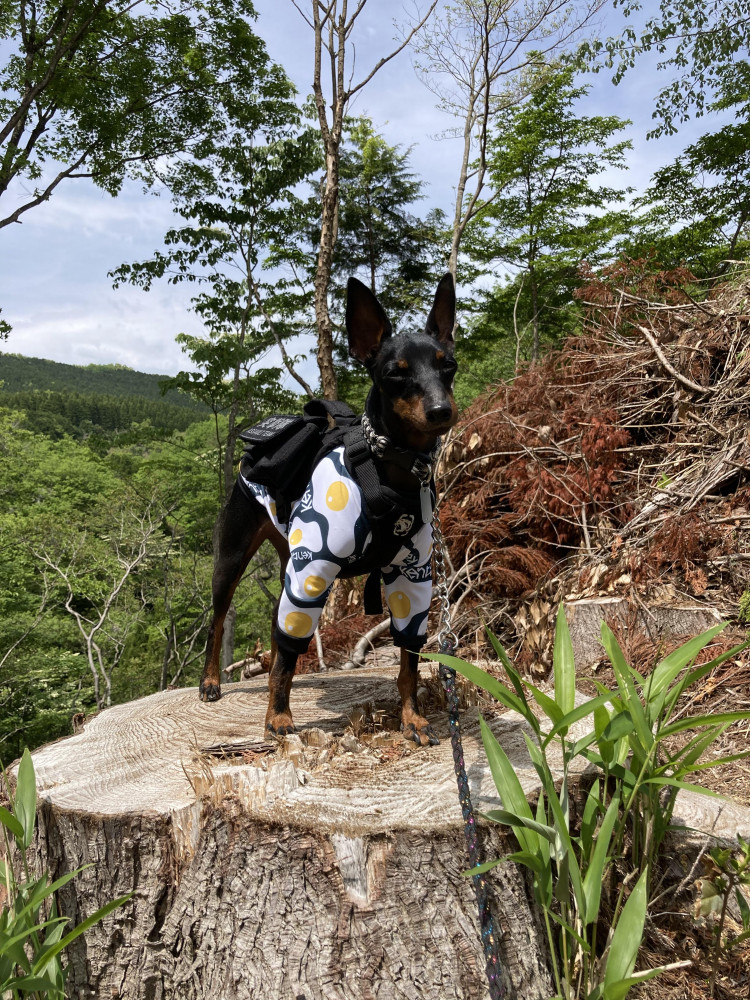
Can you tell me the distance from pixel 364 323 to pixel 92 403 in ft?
237

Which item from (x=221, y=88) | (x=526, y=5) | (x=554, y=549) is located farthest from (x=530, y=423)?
(x=221, y=88)

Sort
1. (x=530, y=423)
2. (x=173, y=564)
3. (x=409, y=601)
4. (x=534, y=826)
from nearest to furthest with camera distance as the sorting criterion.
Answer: (x=534, y=826) < (x=409, y=601) < (x=530, y=423) < (x=173, y=564)

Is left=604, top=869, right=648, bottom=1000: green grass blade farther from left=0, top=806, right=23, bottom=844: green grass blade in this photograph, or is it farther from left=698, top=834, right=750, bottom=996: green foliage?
left=0, top=806, right=23, bottom=844: green grass blade

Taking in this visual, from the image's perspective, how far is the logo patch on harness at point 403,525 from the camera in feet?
8.08

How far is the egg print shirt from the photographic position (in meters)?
2.41

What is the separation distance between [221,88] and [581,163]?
1041 centimetres

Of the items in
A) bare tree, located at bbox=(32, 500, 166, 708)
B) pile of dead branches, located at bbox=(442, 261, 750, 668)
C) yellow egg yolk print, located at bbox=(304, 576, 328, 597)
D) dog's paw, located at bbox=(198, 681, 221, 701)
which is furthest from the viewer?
bare tree, located at bbox=(32, 500, 166, 708)

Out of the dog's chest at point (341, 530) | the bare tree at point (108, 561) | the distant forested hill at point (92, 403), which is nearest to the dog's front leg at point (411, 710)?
the dog's chest at point (341, 530)

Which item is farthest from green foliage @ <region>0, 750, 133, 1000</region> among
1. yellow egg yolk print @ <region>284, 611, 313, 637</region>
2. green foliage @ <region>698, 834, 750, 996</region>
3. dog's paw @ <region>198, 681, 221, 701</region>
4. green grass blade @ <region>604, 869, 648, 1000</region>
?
green foliage @ <region>698, 834, 750, 996</region>

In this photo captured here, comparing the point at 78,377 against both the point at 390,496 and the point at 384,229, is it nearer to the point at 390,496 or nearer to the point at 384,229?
the point at 384,229

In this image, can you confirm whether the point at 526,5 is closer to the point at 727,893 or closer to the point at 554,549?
the point at 554,549

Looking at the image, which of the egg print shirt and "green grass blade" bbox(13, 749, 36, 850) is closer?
"green grass blade" bbox(13, 749, 36, 850)

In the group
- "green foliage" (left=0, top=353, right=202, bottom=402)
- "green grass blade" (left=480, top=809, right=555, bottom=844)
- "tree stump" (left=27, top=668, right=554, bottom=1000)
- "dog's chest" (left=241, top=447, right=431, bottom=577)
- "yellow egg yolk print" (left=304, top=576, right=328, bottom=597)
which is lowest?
"tree stump" (left=27, top=668, right=554, bottom=1000)

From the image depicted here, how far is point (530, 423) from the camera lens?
210 inches
